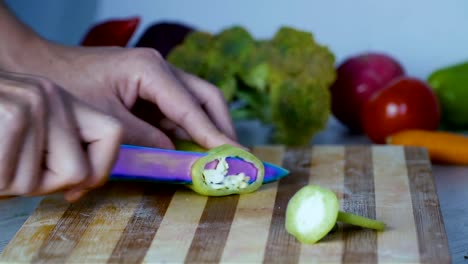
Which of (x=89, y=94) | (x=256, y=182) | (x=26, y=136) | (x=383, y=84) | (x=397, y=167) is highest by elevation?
(x=26, y=136)

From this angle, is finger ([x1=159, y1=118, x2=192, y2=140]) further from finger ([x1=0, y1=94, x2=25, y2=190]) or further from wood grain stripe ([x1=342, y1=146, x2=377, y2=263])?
finger ([x1=0, y1=94, x2=25, y2=190])

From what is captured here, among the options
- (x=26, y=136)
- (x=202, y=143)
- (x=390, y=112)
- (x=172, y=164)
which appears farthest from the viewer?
(x=390, y=112)

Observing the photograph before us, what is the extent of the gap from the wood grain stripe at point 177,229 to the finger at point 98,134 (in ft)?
0.43

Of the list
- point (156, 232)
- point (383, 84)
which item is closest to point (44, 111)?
point (156, 232)

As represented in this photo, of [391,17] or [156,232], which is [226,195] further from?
[391,17]

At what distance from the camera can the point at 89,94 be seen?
1.40m

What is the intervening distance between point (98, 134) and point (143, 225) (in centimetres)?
18

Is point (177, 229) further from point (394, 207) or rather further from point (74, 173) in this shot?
point (394, 207)

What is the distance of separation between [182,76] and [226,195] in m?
0.25

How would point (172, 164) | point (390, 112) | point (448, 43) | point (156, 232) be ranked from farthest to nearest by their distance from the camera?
point (448, 43), point (390, 112), point (172, 164), point (156, 232)

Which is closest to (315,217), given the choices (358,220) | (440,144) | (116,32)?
(358,220)

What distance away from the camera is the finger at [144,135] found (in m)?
1.33

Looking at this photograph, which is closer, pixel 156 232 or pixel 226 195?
pixel 156 232

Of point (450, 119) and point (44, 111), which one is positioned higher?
point (44, 111)
